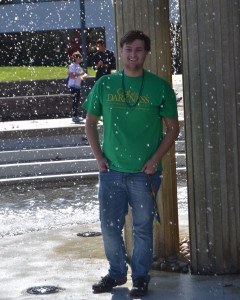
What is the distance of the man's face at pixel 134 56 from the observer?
17.4 ft

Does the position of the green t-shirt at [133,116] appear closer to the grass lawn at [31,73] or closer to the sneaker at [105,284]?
the sneaker at [105,284]

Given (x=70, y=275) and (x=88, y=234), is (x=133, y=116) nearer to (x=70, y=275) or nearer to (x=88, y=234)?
(x=70, y=275)

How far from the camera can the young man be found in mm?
5301

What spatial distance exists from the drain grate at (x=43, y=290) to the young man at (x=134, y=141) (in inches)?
20.7

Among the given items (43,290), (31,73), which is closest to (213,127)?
(43,290)

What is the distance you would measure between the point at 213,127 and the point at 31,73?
23728 millimetres

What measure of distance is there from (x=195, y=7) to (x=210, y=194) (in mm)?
1193

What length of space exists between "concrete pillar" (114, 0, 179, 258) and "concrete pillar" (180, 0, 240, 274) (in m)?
0.43

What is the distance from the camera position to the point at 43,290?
565 cm

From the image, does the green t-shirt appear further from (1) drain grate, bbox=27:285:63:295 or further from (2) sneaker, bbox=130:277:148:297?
(1) drain grate, bbox=27:285:63:295

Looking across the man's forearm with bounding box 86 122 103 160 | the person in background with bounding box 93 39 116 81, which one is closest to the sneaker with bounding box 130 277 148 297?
the man's forearm with bounding box 86 122 103 160

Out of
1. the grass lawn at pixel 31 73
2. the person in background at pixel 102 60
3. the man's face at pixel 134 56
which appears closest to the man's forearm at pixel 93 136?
the man's face at pixel 134 56

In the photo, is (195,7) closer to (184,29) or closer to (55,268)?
(184,29)

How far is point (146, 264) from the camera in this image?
17.9 ft
